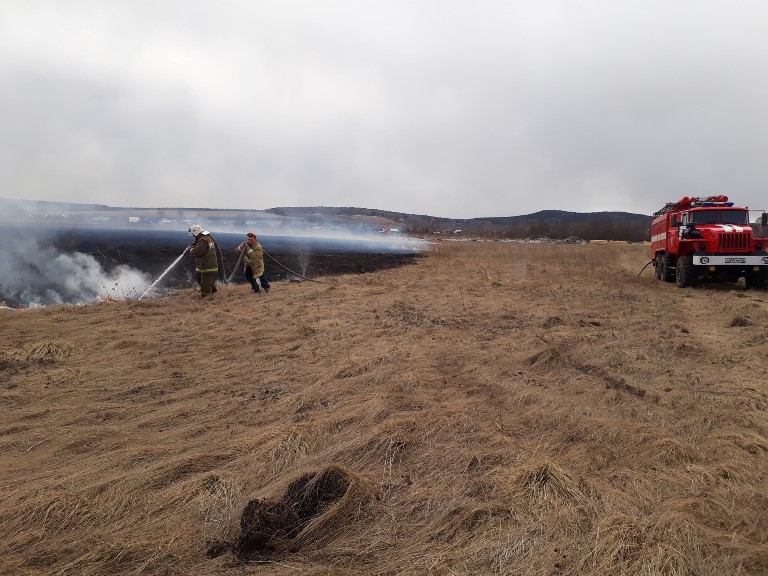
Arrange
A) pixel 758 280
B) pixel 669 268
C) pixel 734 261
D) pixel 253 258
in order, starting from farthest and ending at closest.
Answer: pixel 669 268 → pixel 758 280 → pixel 734 261 → pixel 253 258

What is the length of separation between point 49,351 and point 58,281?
1292 centimetres

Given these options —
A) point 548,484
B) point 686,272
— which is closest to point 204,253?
point 548,484

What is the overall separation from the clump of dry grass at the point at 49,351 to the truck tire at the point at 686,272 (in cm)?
1591

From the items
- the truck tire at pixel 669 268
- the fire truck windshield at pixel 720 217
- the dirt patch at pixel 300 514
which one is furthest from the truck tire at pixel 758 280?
the dirt patch at pixel 300 514

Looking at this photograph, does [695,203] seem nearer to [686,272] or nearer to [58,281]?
[686,272]

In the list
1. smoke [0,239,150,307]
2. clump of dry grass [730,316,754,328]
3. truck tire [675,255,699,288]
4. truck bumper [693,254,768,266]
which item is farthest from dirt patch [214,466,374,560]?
truck tire [675,255,699,288]

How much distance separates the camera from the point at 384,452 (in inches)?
168

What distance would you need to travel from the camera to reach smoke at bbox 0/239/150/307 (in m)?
15.1

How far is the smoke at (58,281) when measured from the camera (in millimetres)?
15116

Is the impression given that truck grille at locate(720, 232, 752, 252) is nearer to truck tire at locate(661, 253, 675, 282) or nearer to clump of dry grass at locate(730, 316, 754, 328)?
truck tire at locate(661, 253, 675, 282)

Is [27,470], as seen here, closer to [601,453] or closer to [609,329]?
[601,453]

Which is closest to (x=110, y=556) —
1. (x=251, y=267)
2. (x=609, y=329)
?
(x=609, y=329)

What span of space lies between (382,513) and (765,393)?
181 inches

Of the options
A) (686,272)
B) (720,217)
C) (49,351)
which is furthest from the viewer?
(720,217)
